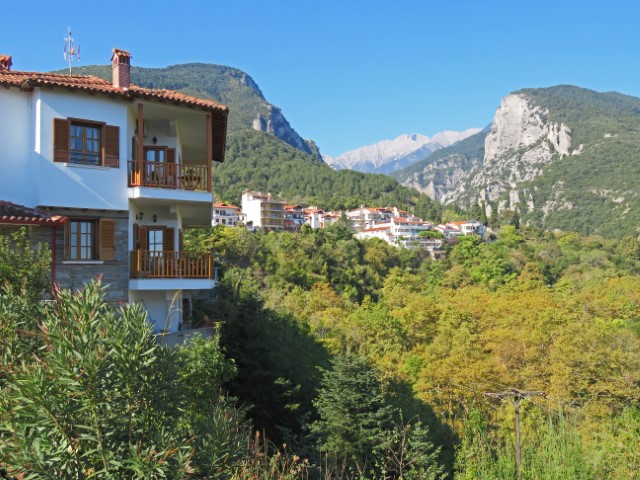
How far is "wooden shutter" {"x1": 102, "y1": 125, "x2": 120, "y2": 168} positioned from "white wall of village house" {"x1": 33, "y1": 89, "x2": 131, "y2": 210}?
0.09 meters

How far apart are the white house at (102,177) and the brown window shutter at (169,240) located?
459mm

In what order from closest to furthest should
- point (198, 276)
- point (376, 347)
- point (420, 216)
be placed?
point (198, 276), point (376, 347), point (420, 216)

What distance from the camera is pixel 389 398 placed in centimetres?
2539

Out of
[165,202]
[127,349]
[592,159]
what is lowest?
[127,349]

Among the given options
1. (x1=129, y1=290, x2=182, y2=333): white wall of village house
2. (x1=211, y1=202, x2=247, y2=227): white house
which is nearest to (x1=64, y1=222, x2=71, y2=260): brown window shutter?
(x1=129, y1=290, x2=182, y2=333): white wall of village house

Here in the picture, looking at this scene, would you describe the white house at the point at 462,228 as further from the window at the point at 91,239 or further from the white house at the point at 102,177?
the window at the point at 91,239

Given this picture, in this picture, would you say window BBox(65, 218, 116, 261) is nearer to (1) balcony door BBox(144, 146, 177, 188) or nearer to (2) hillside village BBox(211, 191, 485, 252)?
(1) balcony door BBox(144, 146, 177, 188)

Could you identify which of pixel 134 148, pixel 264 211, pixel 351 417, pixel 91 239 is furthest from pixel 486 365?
pixel 264 211

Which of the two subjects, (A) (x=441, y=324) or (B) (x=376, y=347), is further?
Result: (A) (x=441, y=324)

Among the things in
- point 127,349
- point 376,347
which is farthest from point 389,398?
point 127,349

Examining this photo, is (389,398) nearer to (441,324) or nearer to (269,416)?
(269,416)

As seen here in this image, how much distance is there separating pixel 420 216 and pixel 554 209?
62.0 m

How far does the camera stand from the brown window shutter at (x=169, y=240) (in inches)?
602

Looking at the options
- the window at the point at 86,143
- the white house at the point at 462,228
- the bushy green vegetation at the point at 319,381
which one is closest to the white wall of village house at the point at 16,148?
the window at the point at 86,143
